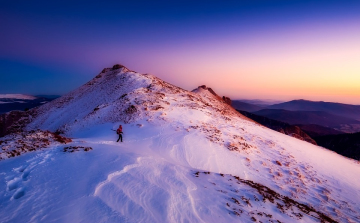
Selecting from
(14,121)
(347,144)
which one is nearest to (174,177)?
(14,121)

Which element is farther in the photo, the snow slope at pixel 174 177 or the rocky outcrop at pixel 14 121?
the rocky outcrop at pixel 14 121

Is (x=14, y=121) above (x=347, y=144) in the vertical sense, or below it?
above

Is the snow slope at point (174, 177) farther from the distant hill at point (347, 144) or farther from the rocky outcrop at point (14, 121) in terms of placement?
the distant hill at point (347, 144)

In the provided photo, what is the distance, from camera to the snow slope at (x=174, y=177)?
6703mm

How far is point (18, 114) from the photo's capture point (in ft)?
128

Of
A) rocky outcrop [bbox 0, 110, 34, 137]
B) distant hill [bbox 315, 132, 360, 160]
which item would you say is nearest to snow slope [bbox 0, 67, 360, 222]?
rocky outcrop [bbox 0, 110, 34, 137]

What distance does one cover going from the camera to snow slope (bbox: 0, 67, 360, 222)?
6.70m

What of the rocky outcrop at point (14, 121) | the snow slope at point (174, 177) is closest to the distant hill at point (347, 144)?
the snow slope at point (174, 177)

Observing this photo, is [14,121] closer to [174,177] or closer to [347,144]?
[174,177]

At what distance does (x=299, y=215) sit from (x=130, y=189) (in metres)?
8.01

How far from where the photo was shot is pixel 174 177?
385 inches

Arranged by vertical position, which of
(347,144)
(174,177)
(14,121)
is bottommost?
(347,144)

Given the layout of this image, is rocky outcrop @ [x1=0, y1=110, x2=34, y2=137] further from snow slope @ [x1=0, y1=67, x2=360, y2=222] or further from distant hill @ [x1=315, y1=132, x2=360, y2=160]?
distant hill @ [x1=315, y1=132, x2=360, y2=160]

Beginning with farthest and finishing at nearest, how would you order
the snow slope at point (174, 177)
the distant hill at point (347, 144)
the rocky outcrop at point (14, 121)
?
the distant hill at point (347, 144) < the rocky outcrop at point (14, 121) < the snow slope at point (174, 177)
